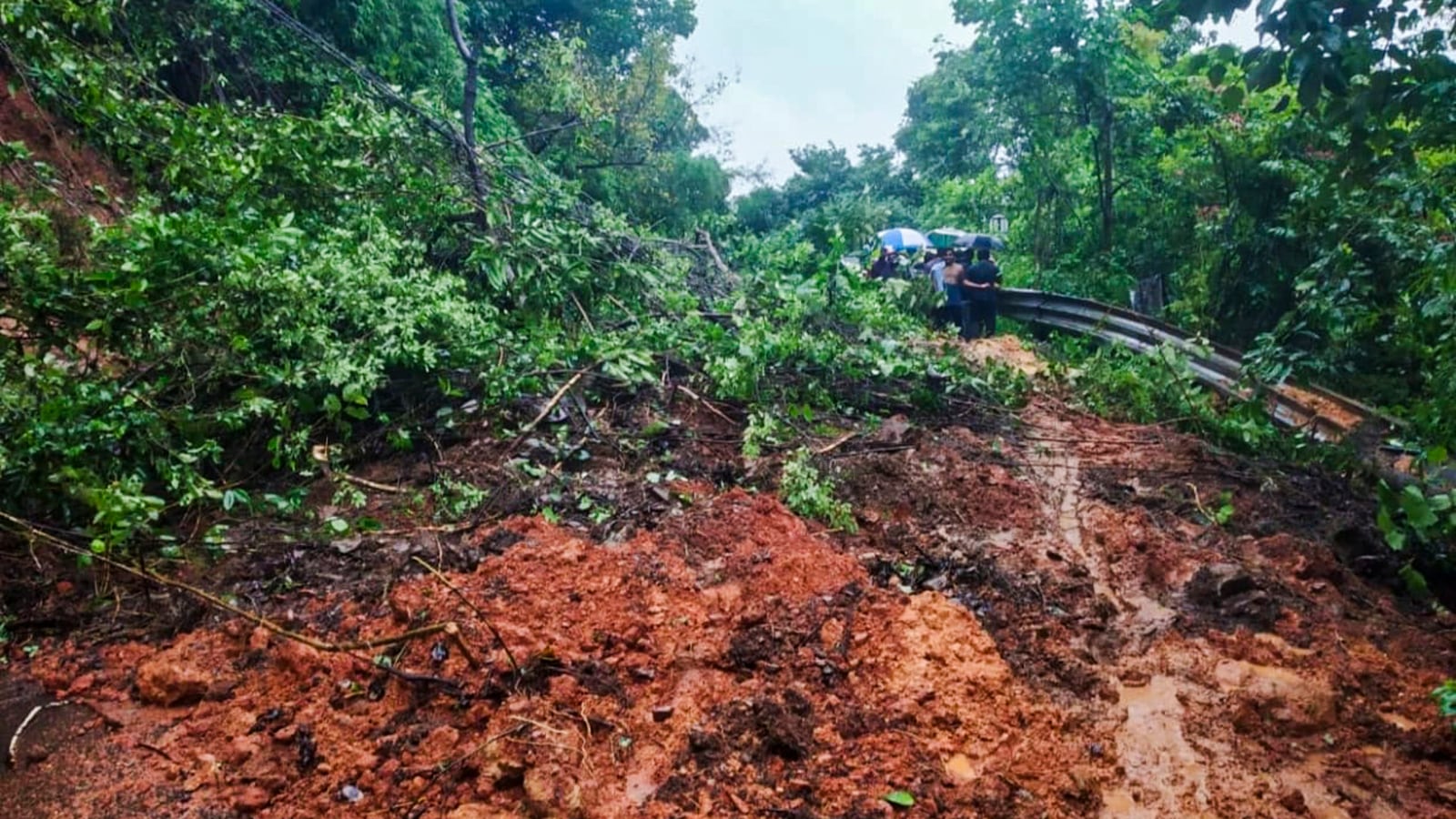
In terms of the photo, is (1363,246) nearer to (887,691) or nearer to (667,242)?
(667,242)

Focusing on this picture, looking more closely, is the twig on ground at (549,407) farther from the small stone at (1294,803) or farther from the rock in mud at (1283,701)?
the small stone at (1294,803)

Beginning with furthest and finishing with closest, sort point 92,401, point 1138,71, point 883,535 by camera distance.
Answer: point 1138,71
point 883,535
point 92,401

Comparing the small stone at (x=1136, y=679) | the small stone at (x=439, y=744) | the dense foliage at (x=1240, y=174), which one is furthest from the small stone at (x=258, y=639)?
the dense foliage at (x=1240, y=174)

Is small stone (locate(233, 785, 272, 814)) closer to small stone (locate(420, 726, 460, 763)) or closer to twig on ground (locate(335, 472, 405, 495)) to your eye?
small stone (locate(420, 726, 460, 763))

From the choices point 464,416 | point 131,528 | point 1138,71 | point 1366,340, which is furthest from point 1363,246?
point 131,528

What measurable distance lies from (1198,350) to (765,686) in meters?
5.48

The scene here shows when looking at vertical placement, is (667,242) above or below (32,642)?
above

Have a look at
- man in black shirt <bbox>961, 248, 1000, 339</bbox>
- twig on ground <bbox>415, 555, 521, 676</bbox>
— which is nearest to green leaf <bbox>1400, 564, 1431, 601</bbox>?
twig on ground <bbox>415, 555, 521, 676</bbox>

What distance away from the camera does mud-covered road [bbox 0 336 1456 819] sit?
2000 mm

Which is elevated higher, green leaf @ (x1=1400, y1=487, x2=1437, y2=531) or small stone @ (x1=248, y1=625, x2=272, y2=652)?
green leaf @ (x1=1400, y1=487, x2=1437, y2=531)

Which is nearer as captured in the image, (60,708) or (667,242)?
(60,708)

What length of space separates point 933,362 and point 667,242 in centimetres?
285

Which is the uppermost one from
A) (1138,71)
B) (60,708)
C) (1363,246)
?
(1138,71)

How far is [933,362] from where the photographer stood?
6.05 meters
